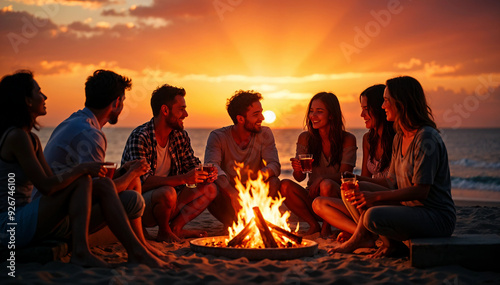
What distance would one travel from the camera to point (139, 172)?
5.29 meters

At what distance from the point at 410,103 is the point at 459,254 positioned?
1.58 m

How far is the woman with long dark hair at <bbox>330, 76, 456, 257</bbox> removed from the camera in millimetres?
4875

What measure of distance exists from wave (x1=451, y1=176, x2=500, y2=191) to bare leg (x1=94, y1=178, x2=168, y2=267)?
16.8 meters

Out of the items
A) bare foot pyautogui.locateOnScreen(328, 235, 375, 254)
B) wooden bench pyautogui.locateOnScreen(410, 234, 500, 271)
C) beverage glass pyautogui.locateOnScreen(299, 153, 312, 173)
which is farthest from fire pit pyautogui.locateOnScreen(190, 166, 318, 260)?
wooden bench pyautogui.locateOnScreen(410, 234, 500, 271)

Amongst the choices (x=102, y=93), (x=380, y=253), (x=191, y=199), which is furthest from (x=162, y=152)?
(x=380, y=253)

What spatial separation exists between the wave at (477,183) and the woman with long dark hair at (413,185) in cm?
1508

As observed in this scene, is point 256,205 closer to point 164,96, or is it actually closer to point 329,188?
point 329,188

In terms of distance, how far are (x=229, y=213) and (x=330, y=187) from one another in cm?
167

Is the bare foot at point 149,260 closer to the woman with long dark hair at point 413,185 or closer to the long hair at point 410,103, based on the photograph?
the woman with long dark hair at point 413,185

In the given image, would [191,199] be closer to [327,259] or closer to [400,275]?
[327,259]

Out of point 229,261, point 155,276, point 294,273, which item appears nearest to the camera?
point 155,276

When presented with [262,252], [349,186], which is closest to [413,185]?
[349,186]

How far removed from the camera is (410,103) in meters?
5.13

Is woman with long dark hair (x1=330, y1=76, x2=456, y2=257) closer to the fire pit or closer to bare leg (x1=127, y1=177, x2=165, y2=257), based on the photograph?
the fire pit
